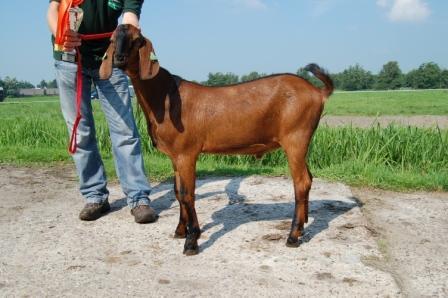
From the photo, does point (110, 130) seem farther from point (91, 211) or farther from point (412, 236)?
point (412, 236)

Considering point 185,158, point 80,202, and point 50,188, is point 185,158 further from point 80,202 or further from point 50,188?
point 50,188

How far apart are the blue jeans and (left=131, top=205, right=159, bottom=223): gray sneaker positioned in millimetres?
119

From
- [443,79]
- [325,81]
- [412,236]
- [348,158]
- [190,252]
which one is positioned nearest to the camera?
[190,252]

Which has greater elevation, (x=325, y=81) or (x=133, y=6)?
(x=133, y=6)

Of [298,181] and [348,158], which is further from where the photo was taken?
[348,158]

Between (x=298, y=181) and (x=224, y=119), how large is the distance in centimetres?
81

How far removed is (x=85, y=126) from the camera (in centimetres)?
479

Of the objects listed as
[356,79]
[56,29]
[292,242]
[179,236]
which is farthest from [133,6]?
[356,79]

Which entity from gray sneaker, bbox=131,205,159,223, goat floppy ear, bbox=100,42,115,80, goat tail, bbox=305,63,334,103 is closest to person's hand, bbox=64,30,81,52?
goat floppy ear, bbox=100,42,115,80

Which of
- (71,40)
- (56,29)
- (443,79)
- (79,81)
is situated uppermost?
(56,29)

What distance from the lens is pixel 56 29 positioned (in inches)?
170

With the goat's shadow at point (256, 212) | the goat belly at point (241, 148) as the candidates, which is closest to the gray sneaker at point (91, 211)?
the goat's shadow at point (256, 212)

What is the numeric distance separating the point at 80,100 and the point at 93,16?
825 millimetres

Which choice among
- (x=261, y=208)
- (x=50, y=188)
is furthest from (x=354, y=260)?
(x=50, y=188)
